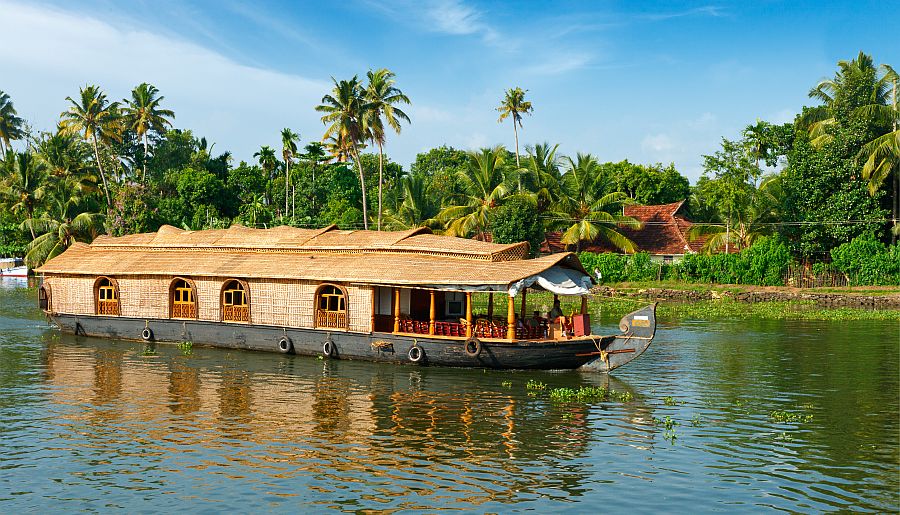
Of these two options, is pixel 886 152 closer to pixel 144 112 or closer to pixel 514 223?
pixel 514 223

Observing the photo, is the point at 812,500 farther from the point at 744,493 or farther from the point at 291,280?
the point at 291,280

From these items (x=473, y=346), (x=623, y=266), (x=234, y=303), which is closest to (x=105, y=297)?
(x=234, y=303)

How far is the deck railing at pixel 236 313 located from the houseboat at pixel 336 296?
31 millimetres

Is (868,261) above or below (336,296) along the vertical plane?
above

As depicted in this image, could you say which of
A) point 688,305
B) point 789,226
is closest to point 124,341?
point 688,305

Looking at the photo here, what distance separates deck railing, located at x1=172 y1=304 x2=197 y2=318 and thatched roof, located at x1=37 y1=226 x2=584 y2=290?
3.38 feet

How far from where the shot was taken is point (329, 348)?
69.7ft

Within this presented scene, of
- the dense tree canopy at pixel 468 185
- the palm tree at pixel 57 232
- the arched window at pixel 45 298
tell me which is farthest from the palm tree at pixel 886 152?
the palm tree at pixel 57 232

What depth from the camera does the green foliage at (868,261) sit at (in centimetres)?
3838

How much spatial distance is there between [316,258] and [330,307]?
5.23 feet

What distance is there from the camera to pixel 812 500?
11.1m

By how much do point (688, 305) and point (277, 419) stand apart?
25.0 metres

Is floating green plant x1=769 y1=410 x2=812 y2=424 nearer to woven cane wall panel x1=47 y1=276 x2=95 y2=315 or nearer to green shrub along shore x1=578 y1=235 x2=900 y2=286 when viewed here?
woven cane wall panel x1=47 y1=276 x2=95 y2=315

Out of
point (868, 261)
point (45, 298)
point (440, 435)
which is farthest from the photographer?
point (868, 261)
